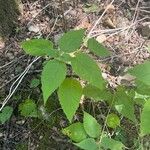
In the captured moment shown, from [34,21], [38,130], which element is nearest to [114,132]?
[38,130]

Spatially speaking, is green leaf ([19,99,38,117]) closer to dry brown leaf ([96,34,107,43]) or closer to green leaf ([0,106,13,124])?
green leaf ([0,106,13,124])

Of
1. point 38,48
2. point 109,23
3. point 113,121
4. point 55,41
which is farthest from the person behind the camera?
point 109,23

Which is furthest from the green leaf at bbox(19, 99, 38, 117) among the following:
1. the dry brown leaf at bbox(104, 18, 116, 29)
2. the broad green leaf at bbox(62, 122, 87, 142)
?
the dry brown leaf at bbox(104, 18, 116, 29)

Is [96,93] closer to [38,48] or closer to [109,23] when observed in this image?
[38,48]

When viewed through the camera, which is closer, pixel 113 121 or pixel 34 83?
pixel 113 121

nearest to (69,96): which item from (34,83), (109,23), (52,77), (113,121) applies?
(52,77)

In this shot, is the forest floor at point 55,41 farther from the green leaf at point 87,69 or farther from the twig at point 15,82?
the green leaf at point 87,69
